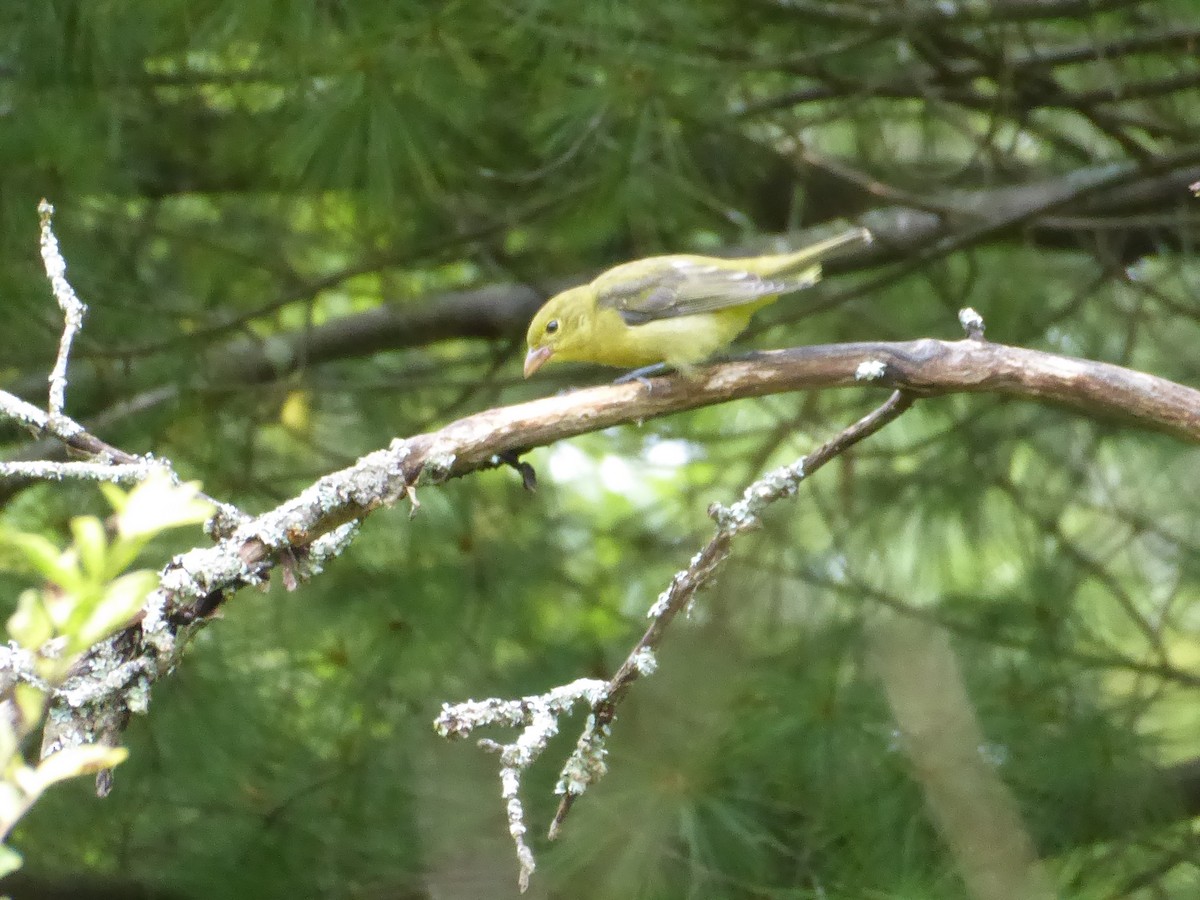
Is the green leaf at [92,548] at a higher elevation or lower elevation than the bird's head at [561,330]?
lower

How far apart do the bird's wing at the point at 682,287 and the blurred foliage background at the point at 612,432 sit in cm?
38

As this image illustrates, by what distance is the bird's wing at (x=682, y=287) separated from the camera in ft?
7.95

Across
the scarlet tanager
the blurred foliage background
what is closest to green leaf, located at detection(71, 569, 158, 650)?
the scarlet tanager

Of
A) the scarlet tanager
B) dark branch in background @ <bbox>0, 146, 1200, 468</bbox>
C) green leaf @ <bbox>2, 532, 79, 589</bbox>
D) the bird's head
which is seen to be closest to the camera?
green leaf @ <bbox>2, 532, 79, 589</bbox>

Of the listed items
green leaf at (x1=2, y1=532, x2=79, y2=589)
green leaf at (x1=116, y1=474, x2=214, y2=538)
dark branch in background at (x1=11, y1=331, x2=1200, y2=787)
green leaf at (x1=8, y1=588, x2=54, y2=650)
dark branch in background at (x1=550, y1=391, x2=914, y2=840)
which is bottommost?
green leaf at (x1=8, y1=588, x2=54, y2=650)

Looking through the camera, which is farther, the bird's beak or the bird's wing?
the bird's beak

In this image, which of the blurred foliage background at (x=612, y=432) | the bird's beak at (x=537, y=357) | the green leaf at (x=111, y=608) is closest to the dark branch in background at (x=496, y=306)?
the blurred foliage background at (x=612, y=432)

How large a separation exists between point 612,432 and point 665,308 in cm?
162

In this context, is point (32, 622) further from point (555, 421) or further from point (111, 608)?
point (555, 421)

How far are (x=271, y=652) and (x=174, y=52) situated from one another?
1.46m

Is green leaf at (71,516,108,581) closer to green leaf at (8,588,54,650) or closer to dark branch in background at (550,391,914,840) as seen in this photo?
green leaf at (8,588,54,650)

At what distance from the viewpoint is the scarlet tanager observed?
237cm

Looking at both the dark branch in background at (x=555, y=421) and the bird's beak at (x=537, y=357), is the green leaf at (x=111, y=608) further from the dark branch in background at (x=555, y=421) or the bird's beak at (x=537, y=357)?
the bird's beak at (x=537, y=357)

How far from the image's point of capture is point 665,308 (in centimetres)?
246
